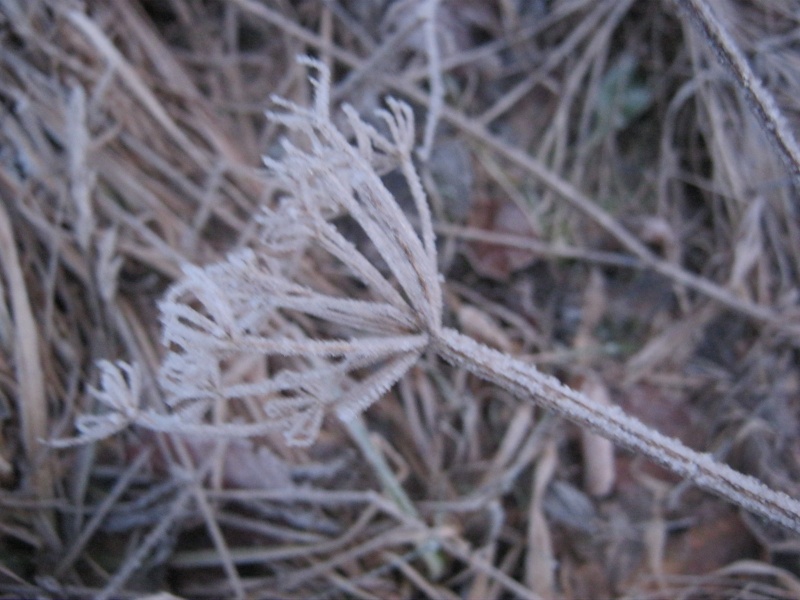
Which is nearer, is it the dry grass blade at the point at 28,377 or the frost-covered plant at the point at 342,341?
the frost-covered plant at the point at 342,341

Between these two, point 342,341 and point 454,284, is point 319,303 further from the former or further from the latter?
point 454,284

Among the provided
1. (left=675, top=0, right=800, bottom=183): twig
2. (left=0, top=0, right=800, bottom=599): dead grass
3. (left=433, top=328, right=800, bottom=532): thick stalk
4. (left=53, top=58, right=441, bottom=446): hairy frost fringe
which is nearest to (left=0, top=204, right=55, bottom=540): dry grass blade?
(left=0, top=0, right=800, bottom=599): dead grass

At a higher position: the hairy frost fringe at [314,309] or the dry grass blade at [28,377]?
the hairy frost fringe at [314,309]

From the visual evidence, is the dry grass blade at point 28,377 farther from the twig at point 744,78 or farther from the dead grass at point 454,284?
the twig at point 744,78

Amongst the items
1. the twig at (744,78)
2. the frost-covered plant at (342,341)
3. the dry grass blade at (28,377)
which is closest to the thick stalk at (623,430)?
the frost-covered plant at (342,341)

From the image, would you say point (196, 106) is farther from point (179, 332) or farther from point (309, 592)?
point (309, 592)

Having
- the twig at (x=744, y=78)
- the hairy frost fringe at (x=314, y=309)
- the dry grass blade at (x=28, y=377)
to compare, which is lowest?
the dry grass blade at (x=28, y=377)
